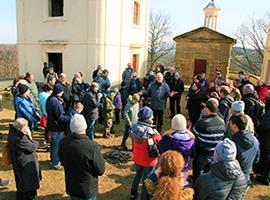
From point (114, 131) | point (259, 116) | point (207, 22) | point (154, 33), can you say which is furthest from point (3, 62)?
point (259, 116)

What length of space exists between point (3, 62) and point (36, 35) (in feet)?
151

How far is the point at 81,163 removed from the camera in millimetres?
3387

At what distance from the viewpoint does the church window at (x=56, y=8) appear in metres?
15.5

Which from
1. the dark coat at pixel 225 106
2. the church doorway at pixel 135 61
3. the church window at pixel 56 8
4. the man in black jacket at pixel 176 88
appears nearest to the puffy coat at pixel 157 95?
the man in black jacket at pixel 176 88

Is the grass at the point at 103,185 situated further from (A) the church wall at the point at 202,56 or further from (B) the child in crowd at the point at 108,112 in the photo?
(A) the church wall at the point at 202,56

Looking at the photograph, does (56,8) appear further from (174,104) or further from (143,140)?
(143,140)

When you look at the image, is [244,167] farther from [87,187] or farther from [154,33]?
[154,33]

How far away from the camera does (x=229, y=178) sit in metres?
2.77

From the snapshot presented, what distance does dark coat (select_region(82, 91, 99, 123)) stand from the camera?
666cm

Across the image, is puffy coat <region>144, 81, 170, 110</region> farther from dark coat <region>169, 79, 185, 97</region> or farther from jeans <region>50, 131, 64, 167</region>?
jeans <region>50, 131, 64, 167</region>

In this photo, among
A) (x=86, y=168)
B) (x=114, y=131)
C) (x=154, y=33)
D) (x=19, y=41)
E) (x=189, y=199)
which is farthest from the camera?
(x=154, y=33)

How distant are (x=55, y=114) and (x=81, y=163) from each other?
2.31 meters

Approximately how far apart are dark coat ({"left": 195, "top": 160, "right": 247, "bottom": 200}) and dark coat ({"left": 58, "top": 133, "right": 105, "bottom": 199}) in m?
1.39

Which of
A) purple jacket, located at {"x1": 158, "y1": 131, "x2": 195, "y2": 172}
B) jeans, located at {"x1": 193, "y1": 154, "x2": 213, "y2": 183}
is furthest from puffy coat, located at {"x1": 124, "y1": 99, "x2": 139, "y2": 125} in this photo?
purple jacket, located at {"x1": 158, "y1": 131, "x2": 195, "y2": 172}
